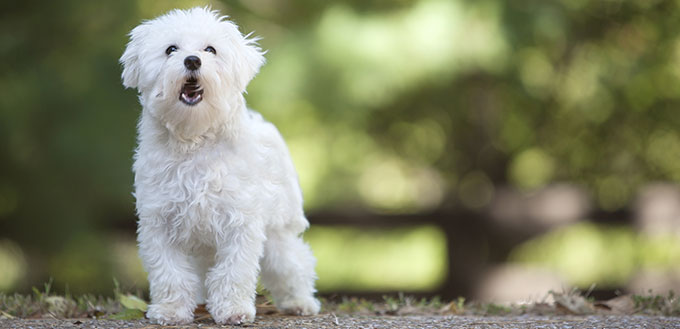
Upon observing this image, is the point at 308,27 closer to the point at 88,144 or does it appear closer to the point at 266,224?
the point at 88,144

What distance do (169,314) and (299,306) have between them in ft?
3.03

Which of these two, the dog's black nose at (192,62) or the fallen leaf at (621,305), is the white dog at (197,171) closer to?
A: the dog's black nose at (192,62)

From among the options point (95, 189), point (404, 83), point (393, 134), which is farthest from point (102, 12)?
point (393, 134)

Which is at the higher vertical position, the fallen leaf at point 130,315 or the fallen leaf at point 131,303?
Result: the fallen leaf at point 131,303

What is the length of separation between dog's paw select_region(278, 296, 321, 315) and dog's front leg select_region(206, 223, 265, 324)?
591 millimetres

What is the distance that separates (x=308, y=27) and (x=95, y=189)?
9.71 ft

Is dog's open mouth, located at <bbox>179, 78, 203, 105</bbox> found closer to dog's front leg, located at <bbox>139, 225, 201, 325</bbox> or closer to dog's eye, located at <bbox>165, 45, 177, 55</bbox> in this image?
dog's eye, located at <bbox>165, 45, 177, 55</bbox>

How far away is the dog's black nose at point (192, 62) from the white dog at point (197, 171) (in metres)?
0.06

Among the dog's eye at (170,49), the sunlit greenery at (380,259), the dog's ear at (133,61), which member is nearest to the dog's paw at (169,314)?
the dog's ear at (133,61)

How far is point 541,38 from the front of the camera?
9023 mm

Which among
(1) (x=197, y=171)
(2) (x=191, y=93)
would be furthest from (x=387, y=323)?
(2) (x=191, y=93)

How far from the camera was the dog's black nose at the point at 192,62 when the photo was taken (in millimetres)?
4109

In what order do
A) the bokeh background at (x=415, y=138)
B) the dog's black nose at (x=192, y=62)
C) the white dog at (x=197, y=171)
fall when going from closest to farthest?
1. the dog's black nose at (x=192, y=62)
2. the white dog at (x=197, y=171)
3. the bokeh background at (x=415, y=138)

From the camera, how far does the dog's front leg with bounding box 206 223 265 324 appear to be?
4.33 m
